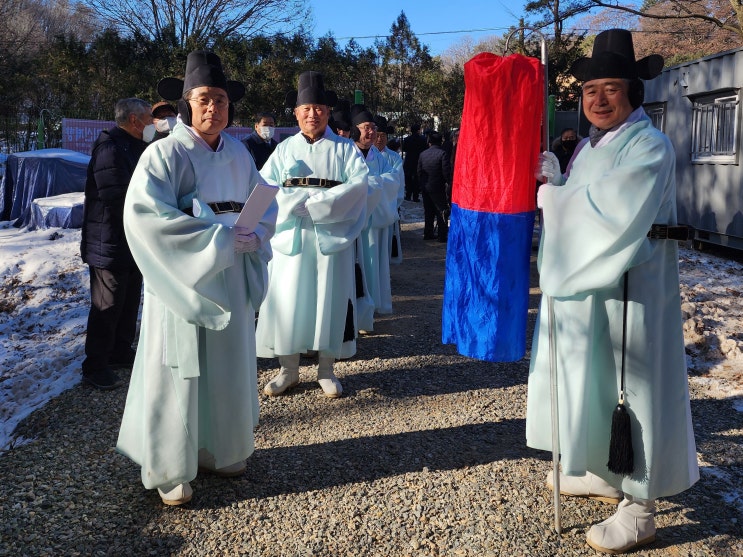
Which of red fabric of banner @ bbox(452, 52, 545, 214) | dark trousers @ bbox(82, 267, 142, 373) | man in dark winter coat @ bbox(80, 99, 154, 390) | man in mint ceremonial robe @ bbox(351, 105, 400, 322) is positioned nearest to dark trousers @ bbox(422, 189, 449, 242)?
man in mint ceremonial robe @ bbox(351, 105, 400, 322)

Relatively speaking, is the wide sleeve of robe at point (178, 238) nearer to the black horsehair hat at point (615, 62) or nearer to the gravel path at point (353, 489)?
the gravel path at point (353, 489)

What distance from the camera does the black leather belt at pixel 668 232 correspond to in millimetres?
2617

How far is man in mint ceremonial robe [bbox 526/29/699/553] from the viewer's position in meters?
2.63

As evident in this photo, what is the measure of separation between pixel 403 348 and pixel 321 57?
1572 cm

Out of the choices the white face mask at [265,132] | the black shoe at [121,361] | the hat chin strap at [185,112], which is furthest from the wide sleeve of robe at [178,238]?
the white face mask at [265,132]

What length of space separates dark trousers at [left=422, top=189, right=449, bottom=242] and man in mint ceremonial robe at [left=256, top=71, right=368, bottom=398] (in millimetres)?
6342

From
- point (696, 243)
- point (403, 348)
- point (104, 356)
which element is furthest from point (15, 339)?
point (696, 243)

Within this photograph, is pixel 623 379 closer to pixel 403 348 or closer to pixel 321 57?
pixel 403 348

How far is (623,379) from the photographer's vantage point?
2.70 metres

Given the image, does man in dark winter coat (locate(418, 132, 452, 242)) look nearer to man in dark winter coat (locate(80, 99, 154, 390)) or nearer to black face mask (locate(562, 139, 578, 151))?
black face mask (locate(562, 139, 578, 151))

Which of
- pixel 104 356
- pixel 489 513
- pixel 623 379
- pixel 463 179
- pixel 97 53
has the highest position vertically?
pixel 97 53

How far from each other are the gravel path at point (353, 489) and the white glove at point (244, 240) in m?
1.15

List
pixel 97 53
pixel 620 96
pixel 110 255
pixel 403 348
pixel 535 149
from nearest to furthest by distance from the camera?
pixel 620 96
pixel 535 149
pixel 110 255
pixel 403 348
pixel 97 53

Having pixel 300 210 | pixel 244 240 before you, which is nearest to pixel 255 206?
pixel 244 240
